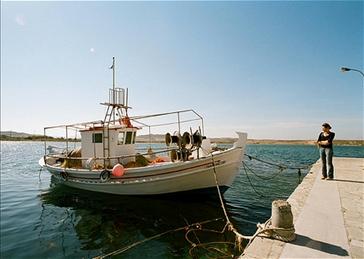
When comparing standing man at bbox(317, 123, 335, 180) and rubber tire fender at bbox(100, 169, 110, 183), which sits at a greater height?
standing man at bbox(317, 123, 335, 180)

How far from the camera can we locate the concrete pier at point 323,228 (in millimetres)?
3955

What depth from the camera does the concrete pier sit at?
3.96m

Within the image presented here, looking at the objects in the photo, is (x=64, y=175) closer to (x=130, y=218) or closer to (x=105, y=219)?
(x=105, y=219)

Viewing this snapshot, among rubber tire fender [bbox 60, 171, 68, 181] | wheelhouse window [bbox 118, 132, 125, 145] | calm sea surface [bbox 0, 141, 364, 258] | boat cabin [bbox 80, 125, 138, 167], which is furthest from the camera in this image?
rubber tire fender [bbox 60, 171, 68, 181]

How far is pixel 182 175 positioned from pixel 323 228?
20.1 ft

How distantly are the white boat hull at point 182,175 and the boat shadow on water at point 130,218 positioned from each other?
466 millimetres

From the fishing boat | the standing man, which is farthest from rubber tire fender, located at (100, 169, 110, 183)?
the standing man

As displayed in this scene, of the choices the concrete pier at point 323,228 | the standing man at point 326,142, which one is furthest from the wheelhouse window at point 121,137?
the standing man at point 326,142

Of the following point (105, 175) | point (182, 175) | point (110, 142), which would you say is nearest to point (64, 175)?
point (110, 142)

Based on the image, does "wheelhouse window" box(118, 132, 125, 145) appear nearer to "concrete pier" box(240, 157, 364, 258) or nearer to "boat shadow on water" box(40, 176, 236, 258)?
"boat shadow on water" box(40, 176, 236, 258)

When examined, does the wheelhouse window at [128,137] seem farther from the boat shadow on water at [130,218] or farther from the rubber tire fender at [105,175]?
the boat shadow on water at [130,218]

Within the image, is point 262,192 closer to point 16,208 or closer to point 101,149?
point 101,149

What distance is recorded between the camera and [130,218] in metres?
9.49

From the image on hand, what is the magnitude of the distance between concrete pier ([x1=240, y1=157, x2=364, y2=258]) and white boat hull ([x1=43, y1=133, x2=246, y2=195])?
10.9 ft
